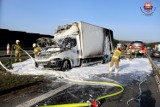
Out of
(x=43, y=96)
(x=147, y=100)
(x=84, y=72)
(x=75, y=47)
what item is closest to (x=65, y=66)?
(x=84, y=72)

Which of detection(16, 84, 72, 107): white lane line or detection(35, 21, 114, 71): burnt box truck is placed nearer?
detection(16, 84, 72, 107): white lane line

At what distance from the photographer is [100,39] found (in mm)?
18594

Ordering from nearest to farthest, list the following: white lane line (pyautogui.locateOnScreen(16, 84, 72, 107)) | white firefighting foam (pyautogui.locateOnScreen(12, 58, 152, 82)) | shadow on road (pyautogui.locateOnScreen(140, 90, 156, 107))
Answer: white lane line (pyautogui.locateOnScreen(16, 84, 72, 107))
shadow on road (pyautogui.locateOnScreen(140, 90, 156, 107))
white firefighting foam (pyautogui.locateOnScreen(12, 58, 152, 82))

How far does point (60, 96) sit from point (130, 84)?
357 cm

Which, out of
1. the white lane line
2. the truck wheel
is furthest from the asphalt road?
the truck wheel

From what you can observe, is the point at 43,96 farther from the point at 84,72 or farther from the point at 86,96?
the point at 84,72

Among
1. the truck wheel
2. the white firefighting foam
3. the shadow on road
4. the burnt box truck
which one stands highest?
the burnt box truck

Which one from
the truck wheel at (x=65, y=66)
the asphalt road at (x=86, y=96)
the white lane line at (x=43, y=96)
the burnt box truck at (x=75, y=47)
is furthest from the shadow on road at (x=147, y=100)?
the burnt box truck at (x=75, y=47)

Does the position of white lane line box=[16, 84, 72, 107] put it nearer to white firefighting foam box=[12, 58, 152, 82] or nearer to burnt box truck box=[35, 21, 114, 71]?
white firefighting foam box=[12, 58, 152, 82]

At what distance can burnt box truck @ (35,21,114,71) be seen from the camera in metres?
13.6

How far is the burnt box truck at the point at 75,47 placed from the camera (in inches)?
536

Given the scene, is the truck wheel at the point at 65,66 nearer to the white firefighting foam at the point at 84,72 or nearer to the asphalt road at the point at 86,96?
the white firefighting foam at the point at 84,72

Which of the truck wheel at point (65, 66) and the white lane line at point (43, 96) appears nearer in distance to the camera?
the white lane line at point (43, 96)

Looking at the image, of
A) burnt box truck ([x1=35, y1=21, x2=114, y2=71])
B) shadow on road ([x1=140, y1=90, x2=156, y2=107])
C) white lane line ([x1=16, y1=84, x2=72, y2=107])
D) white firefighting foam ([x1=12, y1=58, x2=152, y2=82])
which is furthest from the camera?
burnt box truck ([x1=35, y1=21, x2=114, y2=71])
